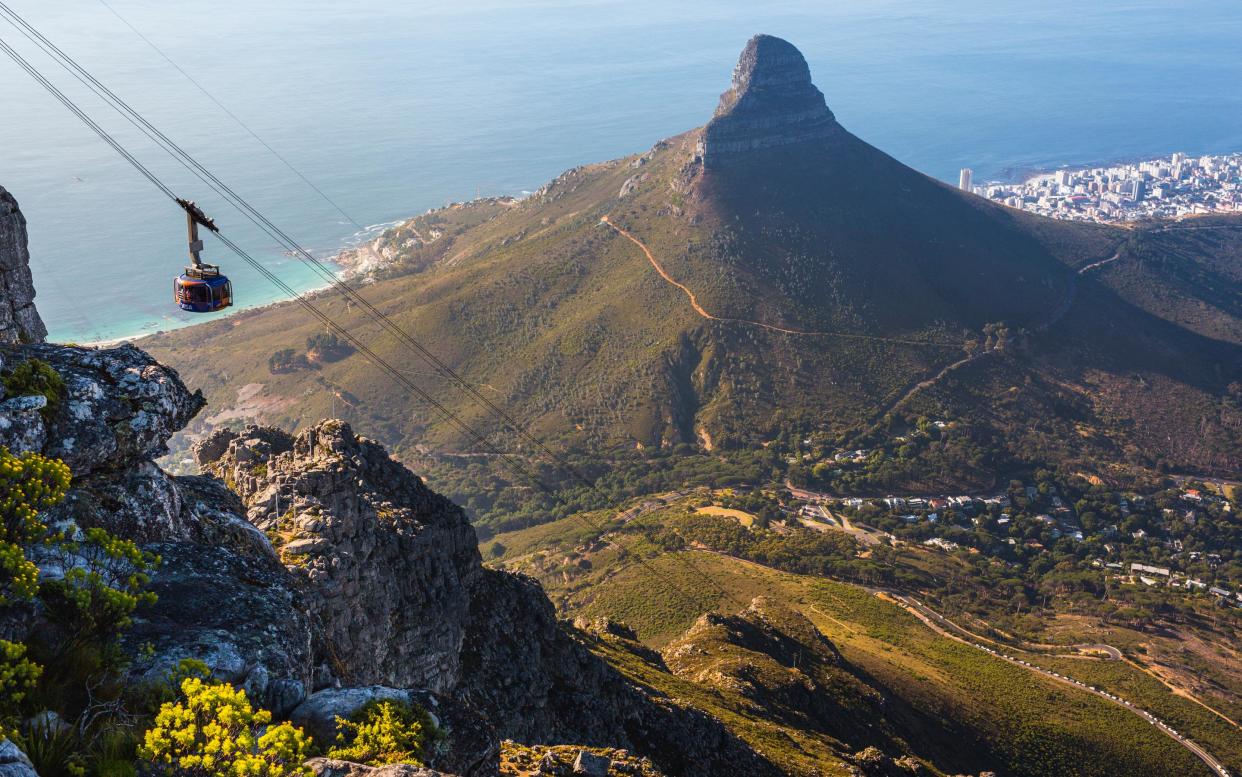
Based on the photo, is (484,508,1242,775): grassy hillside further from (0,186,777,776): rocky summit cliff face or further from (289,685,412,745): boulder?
(289,685,412,745): boulder

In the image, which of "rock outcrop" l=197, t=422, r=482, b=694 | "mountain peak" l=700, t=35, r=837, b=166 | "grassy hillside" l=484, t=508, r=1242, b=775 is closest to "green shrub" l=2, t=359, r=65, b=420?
"rock outcrop" l=197, t=422, r=482, b=694

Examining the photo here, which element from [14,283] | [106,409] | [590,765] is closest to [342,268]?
[14,283]

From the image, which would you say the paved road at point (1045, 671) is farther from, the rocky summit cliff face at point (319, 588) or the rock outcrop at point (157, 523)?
the rock outcrop at point (157, 523)

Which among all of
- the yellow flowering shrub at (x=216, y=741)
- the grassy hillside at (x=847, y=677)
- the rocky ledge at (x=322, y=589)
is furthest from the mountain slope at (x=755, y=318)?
the yellow flowering shrub at (x=216, y=741)

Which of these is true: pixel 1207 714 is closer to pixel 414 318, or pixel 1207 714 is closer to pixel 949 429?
pixel 949 429

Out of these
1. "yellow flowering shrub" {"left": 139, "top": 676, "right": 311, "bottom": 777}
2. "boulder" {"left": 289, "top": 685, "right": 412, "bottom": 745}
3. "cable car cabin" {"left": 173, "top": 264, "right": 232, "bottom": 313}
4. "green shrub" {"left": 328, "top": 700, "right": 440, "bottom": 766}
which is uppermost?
"cable car cabin" {"left": 173, "top": 264, "right": 232, "bottom": 313}

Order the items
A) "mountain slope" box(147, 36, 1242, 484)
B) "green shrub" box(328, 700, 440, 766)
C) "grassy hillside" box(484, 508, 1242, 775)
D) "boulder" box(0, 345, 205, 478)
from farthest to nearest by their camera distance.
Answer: "mountain slope" box(147, 36, 1242, 484), "grassy hillside" box(484, 508, 1242, 775), "boulder" box(0, 345, 205, 478), "green shrub" box(328, 700, 440, 766)
